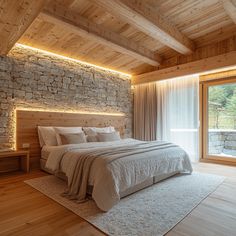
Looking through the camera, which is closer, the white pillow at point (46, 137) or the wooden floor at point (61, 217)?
the wooden floor at point (61, 217)

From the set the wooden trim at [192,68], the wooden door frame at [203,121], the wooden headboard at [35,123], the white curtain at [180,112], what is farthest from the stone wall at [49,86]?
the wooden door frame at [203,121]

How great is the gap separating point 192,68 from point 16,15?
4.01 m

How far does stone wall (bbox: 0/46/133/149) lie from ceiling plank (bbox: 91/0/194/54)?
222cm

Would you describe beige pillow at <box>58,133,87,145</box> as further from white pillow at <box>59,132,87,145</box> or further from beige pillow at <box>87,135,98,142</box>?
beige pillow at <box>87,135,98,142</box>

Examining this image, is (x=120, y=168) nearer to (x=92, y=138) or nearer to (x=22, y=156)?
(x=92, y=138)

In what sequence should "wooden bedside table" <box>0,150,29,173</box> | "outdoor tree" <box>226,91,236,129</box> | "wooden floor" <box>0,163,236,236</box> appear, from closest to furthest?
"wooden floor" <box>0,163,236,236</box>, "wooden bedside table" <box>0,150,29,173</box>, "outdoor tree" <box>226,91,236,129</box>

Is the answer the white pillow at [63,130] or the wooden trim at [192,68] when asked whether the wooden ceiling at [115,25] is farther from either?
the white pillow at [63,130]

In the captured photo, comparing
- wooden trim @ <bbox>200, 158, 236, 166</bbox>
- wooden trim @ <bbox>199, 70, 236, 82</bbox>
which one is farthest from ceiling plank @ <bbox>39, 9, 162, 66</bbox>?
wooden trim @ <bbox>200, 158, 236, 166</bbox>

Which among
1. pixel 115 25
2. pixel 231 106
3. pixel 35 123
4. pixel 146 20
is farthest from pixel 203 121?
pixel 35 123

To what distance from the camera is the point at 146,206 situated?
2.39 meters

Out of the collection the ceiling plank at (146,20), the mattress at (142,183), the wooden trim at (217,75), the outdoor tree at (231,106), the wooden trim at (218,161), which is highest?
the ceiling plank at (146,20)

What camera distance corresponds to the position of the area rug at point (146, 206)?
1939mm

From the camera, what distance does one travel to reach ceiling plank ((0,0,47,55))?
2.21 metres

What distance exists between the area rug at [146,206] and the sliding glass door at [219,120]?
1947mm
